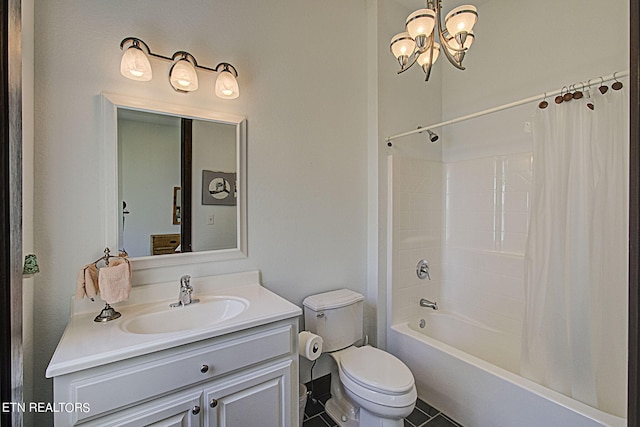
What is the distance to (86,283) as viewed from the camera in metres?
1.23

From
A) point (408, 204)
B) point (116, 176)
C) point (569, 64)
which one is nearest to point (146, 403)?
point (116, 176)

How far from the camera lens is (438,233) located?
105 inches

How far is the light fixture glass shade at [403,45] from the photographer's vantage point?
139 cm

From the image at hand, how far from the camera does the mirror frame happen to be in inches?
54.8

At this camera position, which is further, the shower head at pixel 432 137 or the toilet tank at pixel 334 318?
the shower head at pixel 432 137

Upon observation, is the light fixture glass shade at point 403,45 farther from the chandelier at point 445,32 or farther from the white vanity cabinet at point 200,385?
the white vanity cabinet at point 200,385

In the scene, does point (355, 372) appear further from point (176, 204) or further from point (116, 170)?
point (116, 170)

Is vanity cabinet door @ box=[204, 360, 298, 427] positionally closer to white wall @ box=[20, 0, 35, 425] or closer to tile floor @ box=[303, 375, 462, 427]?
tile floor @ box=[303, 375, 462, 427]

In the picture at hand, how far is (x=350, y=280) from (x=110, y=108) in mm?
1773

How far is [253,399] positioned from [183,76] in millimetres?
1539

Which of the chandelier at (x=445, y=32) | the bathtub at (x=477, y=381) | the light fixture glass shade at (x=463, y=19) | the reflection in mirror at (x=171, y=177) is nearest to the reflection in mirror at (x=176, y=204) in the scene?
the reflection in mirror at (x=171, y=177)

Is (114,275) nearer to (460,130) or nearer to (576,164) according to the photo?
(576,164)

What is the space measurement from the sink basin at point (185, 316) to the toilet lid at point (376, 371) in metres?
0.72

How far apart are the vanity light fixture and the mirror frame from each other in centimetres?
11
